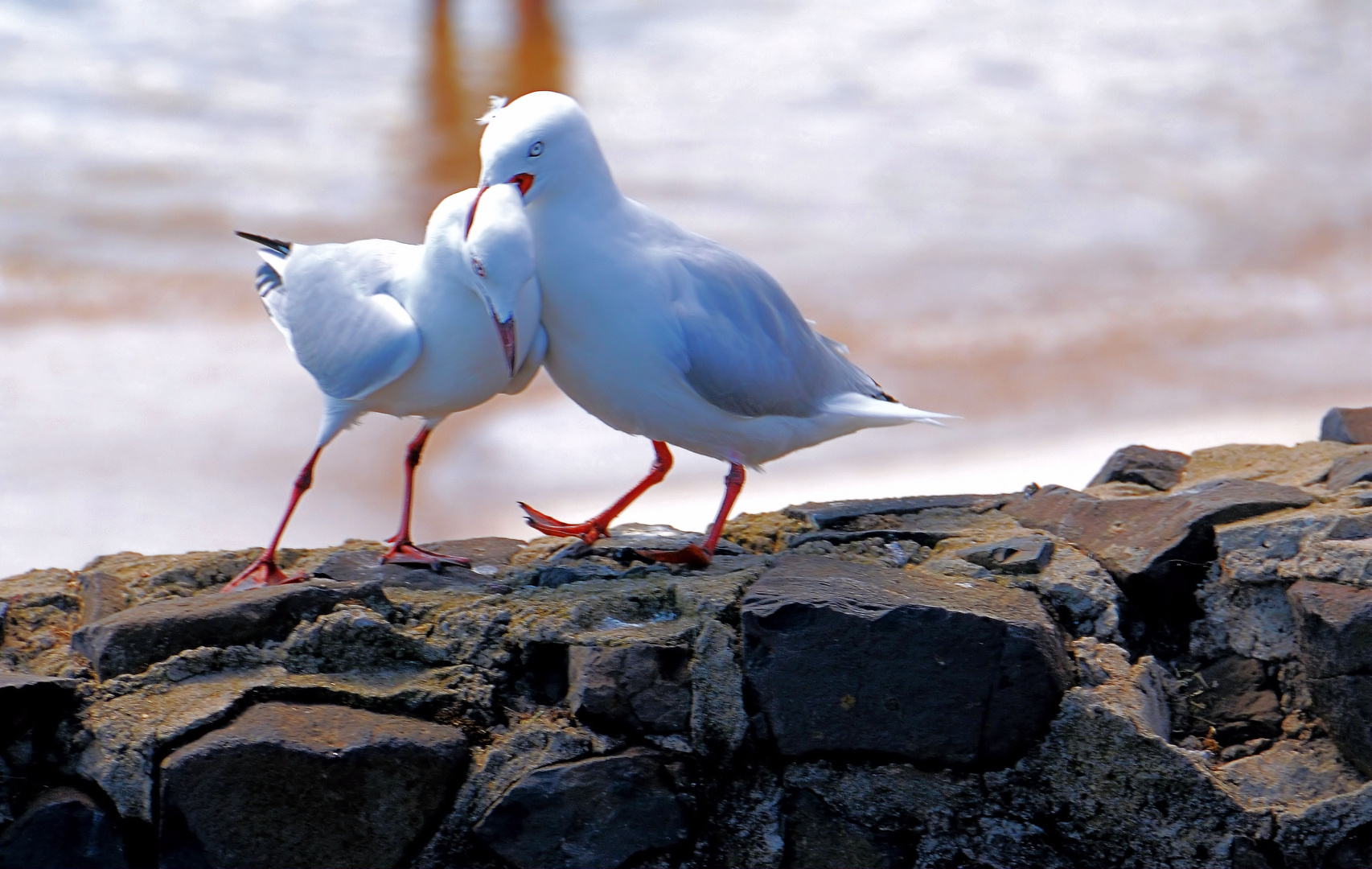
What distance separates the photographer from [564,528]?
2119 millimetres

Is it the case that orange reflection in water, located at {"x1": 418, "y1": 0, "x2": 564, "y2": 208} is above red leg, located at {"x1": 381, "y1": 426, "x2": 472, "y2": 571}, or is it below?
above

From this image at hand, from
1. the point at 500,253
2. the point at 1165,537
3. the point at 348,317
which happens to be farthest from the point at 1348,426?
the point at 348,317

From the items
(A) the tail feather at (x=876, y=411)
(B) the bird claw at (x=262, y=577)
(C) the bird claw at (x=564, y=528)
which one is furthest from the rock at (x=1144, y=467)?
(B) the bird claw at (x=262, y=577)

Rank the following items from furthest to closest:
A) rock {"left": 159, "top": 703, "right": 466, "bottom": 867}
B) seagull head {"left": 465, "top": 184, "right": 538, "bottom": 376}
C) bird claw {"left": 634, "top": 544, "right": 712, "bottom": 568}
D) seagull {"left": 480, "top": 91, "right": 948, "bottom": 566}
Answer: bird claw {"left": 634, "top": 544, "right": 712, "bottom": 568}, seagull {"left": 480, "top": 91, "right": 948, "bottom": 566}, seagull head {"left": 465, "top": 184, "right": 538, "bottom": 376}, rock {"left": 159, "top": 703, "right": 466, "bottom": 867}

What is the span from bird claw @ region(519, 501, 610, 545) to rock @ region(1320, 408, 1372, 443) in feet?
4.45

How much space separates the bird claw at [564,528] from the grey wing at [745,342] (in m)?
0.35

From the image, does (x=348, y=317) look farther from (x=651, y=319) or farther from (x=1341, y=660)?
(x=1341, y=660)

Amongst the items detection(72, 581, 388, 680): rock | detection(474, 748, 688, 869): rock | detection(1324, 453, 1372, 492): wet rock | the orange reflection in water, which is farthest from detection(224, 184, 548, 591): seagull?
the orange reflection in water

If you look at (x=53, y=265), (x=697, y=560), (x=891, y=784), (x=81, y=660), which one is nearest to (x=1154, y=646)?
(x=891, y=784)

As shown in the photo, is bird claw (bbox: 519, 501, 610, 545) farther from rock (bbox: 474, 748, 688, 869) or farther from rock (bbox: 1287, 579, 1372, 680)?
rock (bbox: 1287, 579, 1372, 680)

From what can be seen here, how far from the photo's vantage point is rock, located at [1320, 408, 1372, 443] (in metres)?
Answer: 2.40

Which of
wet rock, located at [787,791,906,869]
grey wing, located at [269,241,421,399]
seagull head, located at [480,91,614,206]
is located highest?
seagull head, located at [480,91,614,206]

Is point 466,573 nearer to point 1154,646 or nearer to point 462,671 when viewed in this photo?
point 462,671

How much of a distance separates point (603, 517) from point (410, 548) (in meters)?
0.31
